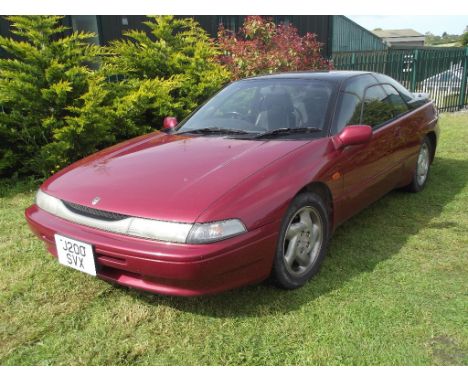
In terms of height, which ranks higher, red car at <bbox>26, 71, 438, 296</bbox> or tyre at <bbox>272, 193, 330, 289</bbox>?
red car at <bbox>26, 71, 438, 296</bbox>

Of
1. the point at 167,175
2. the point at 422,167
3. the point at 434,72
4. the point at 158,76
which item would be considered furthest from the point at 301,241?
the point at 434,72

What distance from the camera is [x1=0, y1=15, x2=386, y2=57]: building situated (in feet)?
32.6

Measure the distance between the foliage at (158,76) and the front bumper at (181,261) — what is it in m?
3.24

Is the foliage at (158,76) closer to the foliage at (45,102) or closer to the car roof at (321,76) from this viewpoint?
the foliage at (45,102)

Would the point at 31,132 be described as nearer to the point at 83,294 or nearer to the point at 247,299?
Result: the point at 83,294

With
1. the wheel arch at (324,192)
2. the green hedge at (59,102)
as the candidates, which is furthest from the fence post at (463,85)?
the wheel arch at (324,192)

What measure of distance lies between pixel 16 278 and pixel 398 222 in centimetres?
310

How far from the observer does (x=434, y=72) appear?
1102cm

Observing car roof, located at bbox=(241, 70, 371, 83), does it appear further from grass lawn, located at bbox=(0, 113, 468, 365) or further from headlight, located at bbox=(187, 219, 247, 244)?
headlight, located at bbox=(187, 219, 247, 244)

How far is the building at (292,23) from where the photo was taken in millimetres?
9945

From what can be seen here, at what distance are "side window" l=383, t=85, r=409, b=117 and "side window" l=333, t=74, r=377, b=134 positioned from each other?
17.2 inches

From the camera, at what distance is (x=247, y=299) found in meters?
2.66

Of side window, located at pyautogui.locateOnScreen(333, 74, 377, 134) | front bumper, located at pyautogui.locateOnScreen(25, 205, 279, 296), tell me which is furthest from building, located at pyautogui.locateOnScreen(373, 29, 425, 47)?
front bumper, located at pyautogui.locateOnScreen(25, 205, 279, 296)

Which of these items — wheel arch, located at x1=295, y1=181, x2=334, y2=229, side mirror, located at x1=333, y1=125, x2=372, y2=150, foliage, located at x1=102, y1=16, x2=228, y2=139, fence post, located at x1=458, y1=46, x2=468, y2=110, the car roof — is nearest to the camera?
wheel arch, located at x1=295, y1=181, x2=334, y2=229
